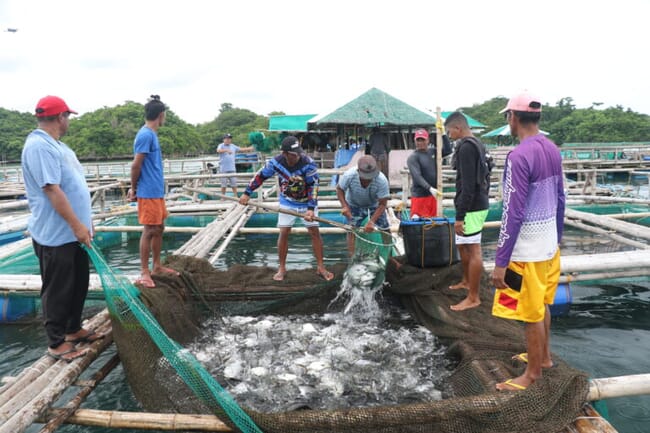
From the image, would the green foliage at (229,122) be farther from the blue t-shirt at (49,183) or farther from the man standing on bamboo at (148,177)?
the blue t-shirt at (49,183)

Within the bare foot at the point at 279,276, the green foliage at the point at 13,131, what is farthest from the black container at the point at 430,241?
the green foliage at the point at 13,131

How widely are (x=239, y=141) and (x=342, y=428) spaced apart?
58673 mm

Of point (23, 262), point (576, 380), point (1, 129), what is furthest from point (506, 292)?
point (1, 129)

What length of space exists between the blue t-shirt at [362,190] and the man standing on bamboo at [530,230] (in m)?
2.59

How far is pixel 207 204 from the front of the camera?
1188 centimetres

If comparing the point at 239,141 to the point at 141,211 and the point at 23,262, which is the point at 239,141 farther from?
the point at 141,211

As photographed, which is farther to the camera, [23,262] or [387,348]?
[23,262]

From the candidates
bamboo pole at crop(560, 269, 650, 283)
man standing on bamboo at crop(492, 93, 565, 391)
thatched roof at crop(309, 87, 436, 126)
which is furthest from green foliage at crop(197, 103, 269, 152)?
man standing on bamboo at crop(492, 93, 565, 391)

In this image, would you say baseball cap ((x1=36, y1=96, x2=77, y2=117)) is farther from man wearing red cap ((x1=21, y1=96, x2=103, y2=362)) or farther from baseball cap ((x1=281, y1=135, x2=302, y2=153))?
baseball cap ((x1=281, y1=135, x2=302, y2=153))

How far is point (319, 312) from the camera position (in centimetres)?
508

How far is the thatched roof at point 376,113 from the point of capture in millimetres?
11102

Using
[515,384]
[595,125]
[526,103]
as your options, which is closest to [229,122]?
[595,125]

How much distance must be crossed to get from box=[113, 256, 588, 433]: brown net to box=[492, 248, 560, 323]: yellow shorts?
0.43 meters

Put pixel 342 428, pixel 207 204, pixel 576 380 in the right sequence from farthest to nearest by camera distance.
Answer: pixel 207 204 < pixel 576 380 < pixel 342 428
